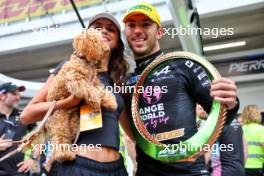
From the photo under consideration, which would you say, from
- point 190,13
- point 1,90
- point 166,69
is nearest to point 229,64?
point 190,13

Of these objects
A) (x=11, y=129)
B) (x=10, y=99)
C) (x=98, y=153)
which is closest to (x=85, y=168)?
(x=98, y=153)

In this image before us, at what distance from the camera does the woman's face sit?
194cm

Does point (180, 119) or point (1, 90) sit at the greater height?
point (1, 90)

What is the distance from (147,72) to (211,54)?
7.35 m

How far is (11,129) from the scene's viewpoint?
162 inches

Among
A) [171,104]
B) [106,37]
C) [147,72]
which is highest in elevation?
[106,37]

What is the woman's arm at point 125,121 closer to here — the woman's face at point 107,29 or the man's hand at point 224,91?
the woman's face at point 107,29

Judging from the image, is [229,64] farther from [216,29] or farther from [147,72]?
[147,72]

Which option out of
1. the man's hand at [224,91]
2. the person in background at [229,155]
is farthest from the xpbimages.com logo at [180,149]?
the person in background at [229,155]

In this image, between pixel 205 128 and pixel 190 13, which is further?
pixel 190 13

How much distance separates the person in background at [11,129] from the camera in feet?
13.0

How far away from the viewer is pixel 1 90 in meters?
4.30

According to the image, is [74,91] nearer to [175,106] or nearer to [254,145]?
[175,106]

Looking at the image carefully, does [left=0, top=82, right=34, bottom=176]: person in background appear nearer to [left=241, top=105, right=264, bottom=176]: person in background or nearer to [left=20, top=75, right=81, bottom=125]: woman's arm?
[left=20, top=75, right=81, bottom=125]: woman's arm
